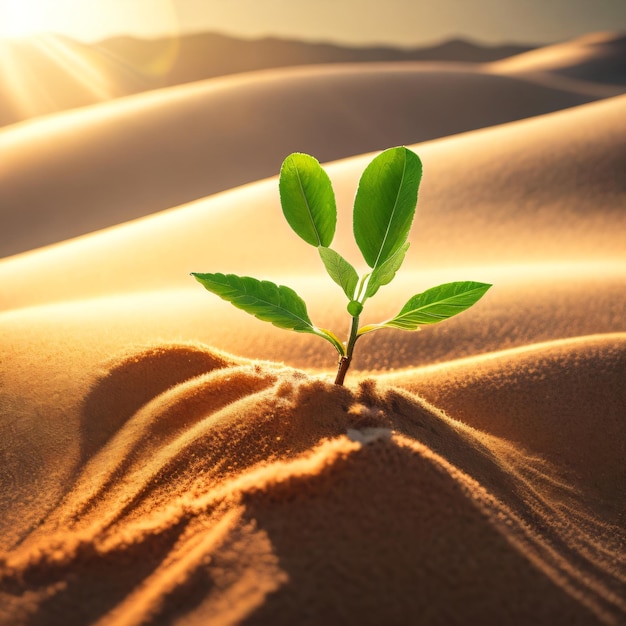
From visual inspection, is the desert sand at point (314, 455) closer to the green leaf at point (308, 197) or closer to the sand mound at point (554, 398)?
the sand mound at point (554, 398)

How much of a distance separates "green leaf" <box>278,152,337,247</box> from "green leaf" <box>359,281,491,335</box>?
18cm

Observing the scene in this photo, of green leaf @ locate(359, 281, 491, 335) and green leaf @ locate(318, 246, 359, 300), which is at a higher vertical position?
green leaf @ locate(318, 246, 359, 300)

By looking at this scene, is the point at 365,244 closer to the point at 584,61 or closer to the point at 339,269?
the point at 339,269

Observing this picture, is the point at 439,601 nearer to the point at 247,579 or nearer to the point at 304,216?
the point at 247,579

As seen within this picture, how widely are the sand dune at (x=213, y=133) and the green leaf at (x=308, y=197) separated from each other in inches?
282

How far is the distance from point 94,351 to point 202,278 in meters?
0.72

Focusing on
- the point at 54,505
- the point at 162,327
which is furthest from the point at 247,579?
the point at 162,327

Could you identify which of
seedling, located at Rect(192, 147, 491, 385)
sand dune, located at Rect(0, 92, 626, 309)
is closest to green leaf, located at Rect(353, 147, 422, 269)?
seedling, located at Rect(192, 147, 491, 385)

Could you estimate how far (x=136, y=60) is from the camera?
25.7 metres

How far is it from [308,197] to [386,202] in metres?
0.13

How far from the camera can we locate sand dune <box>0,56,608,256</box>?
26.8 feet

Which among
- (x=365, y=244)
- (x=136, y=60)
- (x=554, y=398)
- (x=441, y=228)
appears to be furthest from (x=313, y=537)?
(x=136, y=60)

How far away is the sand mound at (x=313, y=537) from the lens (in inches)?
26.6

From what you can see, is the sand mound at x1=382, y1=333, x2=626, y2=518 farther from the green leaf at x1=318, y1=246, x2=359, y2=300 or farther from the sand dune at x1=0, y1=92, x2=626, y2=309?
the sand dune at x1=0, y1=92, x2=626, y2=309
